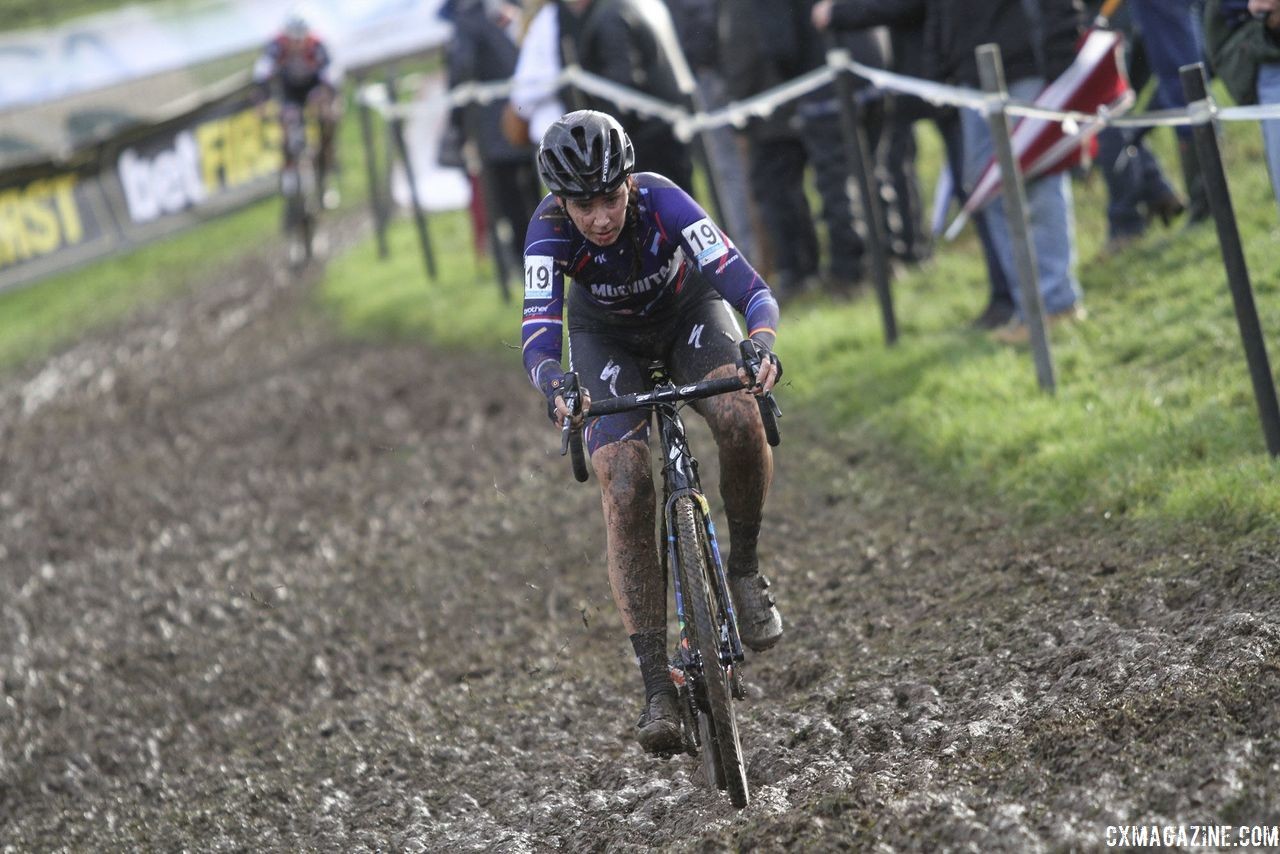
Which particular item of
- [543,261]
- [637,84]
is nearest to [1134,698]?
[543,261]

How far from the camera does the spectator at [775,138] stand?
11.0m

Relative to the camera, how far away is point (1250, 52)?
7098mm

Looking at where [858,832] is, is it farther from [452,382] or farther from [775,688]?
[452,382]

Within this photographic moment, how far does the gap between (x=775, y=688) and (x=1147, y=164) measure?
18.5 ft

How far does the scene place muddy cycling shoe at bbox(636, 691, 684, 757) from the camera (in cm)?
541

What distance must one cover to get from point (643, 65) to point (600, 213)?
6728 millimetres

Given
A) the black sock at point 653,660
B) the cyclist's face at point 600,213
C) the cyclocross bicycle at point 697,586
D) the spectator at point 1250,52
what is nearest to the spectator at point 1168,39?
the spectator at point 1250,52

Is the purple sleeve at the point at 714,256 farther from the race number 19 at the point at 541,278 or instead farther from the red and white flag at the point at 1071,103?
the red and white flag at the point at 1071,103

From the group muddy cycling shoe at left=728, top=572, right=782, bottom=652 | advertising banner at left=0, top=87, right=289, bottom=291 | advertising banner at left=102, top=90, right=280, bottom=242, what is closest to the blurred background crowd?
muddy cycling shoe at left=728, top=572, right=782, bottom=652

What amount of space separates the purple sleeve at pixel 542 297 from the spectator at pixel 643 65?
595cm

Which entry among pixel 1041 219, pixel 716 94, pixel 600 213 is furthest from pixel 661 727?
pixel 716 94

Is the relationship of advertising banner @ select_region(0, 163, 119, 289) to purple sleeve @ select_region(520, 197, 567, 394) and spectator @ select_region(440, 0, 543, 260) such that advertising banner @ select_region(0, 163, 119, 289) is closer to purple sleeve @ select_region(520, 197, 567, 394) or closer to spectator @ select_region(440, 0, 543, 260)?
spectator @ select_region(440, 0, 543, 260)

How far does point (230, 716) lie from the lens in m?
7.47
